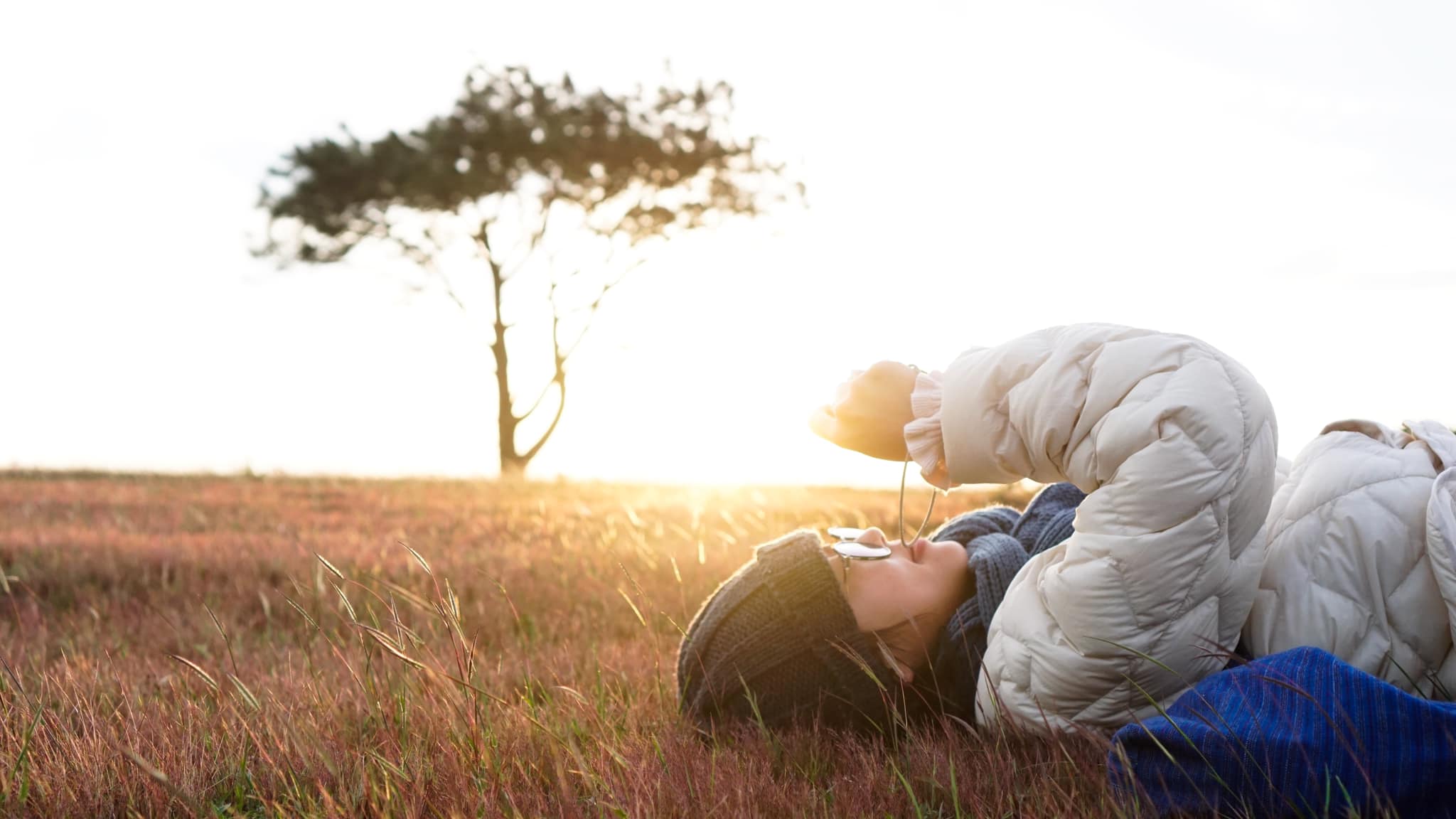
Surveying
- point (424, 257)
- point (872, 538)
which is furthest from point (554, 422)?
point (872, 538)

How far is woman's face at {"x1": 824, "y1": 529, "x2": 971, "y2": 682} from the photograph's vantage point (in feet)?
9.96

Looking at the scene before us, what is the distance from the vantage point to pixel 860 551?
292cm

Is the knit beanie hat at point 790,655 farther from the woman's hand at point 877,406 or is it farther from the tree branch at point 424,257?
the tree branch at point 424,257

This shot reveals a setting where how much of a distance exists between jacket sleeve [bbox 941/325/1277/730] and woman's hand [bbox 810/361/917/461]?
322mm

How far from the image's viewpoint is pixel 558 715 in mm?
3008

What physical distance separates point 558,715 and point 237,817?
3.19 ft

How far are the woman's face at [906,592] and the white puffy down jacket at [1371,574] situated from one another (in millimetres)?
900

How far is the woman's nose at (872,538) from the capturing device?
3.13m

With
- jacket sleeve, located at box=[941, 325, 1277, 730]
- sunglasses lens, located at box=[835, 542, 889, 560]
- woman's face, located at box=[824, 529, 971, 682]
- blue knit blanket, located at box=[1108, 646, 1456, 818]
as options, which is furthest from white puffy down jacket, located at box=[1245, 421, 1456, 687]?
sunglasses lens, located at box=[835, 542, 889, 560]

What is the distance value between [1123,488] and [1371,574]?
77 centimetres

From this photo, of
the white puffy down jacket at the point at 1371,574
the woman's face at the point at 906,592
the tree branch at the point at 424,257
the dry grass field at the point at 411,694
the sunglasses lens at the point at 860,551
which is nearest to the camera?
the dry grass field at the point at 411,694

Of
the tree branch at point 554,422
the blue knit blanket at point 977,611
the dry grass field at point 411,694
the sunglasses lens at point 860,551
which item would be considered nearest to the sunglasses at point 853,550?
the sunglasses lens at point 860,551

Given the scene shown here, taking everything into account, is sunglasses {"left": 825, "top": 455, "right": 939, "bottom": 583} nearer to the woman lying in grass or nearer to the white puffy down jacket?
the woman lying in grass

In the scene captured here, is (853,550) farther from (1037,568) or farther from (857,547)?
(1037,568)
